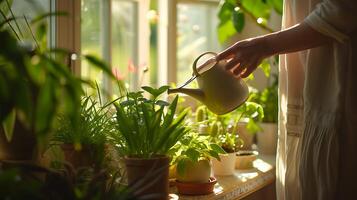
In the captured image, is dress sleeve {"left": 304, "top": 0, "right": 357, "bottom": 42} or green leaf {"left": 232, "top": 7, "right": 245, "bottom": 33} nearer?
dress sleeve {"left": 304, "top": 0, "right": 357, "bottom": 42}

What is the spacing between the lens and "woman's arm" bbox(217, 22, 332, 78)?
4.26 feet

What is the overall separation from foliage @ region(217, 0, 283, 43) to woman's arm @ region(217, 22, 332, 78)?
0.80 meters

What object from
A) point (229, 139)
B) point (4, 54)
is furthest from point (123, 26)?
point (4, 54)

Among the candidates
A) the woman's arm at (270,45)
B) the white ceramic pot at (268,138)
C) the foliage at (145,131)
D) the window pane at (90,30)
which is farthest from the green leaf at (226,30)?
the foliage at (145,131)

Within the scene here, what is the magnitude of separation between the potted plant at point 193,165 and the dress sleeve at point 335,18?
428mm

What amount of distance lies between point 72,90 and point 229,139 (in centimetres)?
A: 113

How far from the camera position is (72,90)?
2.31 feet

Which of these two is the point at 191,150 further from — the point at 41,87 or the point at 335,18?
the point at 41,87

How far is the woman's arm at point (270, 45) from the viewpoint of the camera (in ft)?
4.26

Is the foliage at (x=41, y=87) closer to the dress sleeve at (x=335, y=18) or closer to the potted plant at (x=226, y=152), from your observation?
the dress sleeve at (x=335, y=18)

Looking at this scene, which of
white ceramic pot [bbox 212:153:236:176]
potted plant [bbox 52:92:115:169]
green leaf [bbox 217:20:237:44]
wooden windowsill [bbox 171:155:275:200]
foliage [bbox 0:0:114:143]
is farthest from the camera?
green leaf [bbox 217:20:237:44]

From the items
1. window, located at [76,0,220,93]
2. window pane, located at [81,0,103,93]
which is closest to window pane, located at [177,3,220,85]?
window, located at [76,0,220,93]

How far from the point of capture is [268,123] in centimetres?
221

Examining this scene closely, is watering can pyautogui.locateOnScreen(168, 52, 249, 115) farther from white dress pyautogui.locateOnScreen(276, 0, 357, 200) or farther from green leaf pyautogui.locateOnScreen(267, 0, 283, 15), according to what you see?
green leaf pyautogui.locateOnScreen(267, 0, 283, 15)
